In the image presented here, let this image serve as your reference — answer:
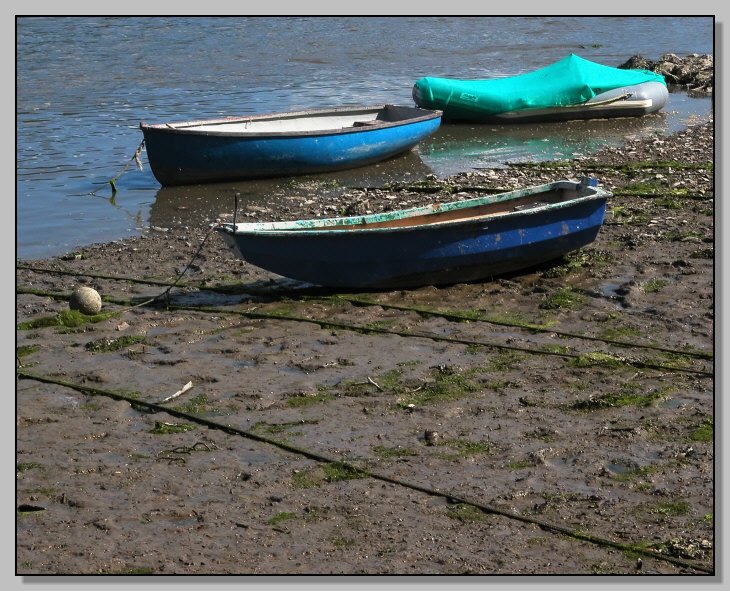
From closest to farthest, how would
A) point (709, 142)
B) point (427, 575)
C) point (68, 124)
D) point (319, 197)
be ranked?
point (427, 575) → point (319, 197) → point (709, 142) → point (68, 124)

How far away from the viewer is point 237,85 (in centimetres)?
2533

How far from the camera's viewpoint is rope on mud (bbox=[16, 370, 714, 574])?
608 cm

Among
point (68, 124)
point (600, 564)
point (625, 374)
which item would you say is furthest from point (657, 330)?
point (68, 124)

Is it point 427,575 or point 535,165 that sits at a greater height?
point 535,165

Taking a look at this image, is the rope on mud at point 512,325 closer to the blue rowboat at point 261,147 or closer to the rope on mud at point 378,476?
the rope on mud at point 378,476

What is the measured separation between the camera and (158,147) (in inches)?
612

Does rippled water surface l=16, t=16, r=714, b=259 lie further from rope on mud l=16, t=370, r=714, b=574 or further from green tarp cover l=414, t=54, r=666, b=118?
rope on mud l=16, t=370, r=714, b=574

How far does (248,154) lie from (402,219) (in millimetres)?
5176

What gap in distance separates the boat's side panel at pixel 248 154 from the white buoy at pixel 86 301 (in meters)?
5.61

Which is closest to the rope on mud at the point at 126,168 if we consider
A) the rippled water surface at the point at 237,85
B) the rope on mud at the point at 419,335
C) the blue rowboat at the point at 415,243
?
the rippled water surface at the point at 237,85

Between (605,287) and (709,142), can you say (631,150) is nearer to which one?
(709,142)

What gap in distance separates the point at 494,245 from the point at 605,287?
3.72 feet

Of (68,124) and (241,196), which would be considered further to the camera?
(68,124)

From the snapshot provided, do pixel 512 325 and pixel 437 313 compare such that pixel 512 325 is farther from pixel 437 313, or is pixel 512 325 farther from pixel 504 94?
pixel 504 94
